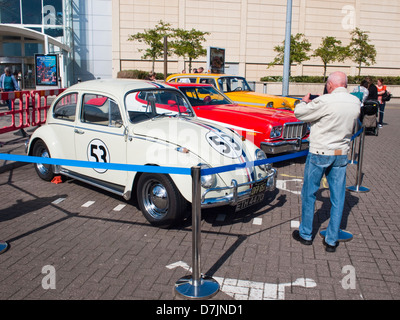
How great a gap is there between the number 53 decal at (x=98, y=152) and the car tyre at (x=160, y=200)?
→ 0.85m

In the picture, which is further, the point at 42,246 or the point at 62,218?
the point at 62,218

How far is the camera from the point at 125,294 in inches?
138

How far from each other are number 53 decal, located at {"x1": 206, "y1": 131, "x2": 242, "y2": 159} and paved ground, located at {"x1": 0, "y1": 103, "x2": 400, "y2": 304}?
95cm

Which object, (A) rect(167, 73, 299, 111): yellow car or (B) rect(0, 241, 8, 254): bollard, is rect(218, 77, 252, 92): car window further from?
(B) rect(0, 241, 8, 254): bollard

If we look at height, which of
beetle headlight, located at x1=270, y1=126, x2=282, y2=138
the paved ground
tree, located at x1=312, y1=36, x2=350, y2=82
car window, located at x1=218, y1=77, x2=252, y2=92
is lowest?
the paved ground

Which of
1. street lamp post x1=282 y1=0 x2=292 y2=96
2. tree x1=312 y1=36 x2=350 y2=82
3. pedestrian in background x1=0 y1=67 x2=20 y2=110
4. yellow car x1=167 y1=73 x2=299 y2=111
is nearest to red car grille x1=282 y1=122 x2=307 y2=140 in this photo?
yellow car x1=167 y1=73 x2=299 y2=111

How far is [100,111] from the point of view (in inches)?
233

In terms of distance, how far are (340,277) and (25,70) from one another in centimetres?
3073

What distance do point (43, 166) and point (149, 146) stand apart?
301 cm

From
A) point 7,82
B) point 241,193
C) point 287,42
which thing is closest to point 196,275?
point 241,193

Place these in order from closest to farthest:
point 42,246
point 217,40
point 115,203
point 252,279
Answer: point 252,279, point 42,246, point 115,203, point 217,40

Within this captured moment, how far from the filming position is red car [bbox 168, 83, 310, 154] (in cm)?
785
